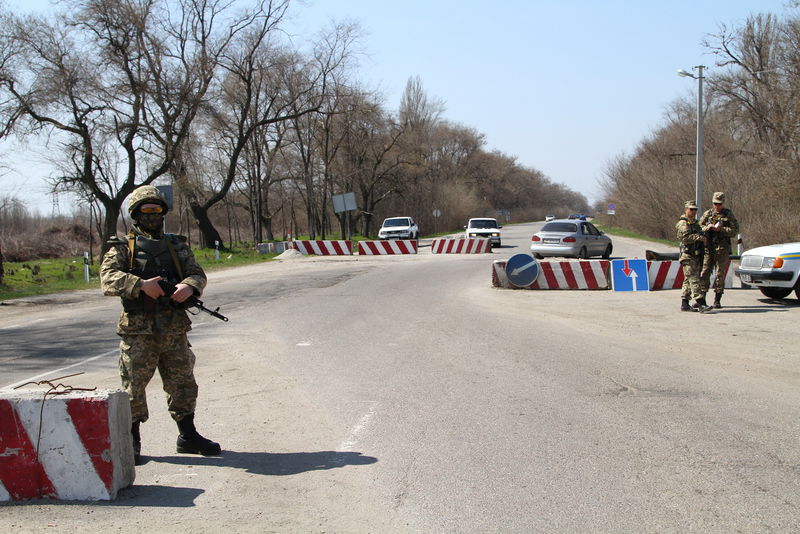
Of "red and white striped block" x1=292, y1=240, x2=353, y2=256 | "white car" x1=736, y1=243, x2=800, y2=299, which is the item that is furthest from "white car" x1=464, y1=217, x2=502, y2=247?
"white car" x1=736, y1=243, x2=800, y2=299

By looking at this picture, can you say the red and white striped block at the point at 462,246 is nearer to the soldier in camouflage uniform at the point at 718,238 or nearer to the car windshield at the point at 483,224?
the car windshield at the point at 483,224

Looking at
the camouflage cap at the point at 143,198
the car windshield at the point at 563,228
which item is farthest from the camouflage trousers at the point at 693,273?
the car windshield at the point at 563,228

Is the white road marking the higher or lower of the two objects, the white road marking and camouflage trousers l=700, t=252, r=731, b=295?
the lower

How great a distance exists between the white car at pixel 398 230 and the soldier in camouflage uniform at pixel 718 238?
98.8 feet

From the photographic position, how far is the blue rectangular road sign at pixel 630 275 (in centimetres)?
1627

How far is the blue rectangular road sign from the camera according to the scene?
53.4 ft

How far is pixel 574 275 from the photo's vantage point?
55.5 ft

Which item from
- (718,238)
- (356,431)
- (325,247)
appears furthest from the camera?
(325,247)

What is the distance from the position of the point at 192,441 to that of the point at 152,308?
3.54 ft

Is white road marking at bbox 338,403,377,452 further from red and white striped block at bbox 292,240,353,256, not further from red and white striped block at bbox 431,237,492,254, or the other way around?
red and white striped block at bbox 292,240,353,256

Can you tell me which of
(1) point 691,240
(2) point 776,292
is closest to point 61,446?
(1) point 691,240

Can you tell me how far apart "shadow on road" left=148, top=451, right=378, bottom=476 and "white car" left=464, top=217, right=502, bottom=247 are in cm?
3249

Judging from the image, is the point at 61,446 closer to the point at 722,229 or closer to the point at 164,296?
the point at 164,296

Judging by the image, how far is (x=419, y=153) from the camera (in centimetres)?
6131
